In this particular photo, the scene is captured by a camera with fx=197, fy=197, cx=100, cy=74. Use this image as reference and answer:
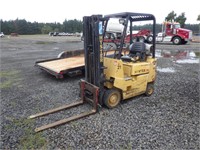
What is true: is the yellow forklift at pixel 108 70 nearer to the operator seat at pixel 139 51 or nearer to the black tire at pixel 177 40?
the operator seat at pixel 139 51

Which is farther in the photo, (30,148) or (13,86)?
(13,86)

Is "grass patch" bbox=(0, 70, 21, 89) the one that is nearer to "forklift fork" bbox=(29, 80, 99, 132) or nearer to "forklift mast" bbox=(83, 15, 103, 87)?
"forklift fork" bbox=(29, 80, 99, 132)

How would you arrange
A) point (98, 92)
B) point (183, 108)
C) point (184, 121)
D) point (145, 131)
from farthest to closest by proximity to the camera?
point (183, 108), point (98, 92), point (184, 121), point (145, 131)

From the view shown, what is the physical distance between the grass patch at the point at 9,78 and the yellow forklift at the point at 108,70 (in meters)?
3.22

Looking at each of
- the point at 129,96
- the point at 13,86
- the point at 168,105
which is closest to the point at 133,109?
the point at 129,96

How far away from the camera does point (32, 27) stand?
7838cm

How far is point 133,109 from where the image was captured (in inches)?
195

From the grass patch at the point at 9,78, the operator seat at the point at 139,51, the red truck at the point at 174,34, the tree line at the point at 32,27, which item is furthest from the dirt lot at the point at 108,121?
the tree line at the point at 32,27

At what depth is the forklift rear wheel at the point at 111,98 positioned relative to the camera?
4.84 meters

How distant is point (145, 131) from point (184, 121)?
3.47 ft

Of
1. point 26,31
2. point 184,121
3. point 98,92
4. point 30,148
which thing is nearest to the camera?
point 30,148

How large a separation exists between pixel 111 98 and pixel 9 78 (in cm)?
509

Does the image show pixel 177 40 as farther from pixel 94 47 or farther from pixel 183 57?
→ pixel 94 47

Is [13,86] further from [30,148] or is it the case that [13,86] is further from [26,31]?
[26,31]
